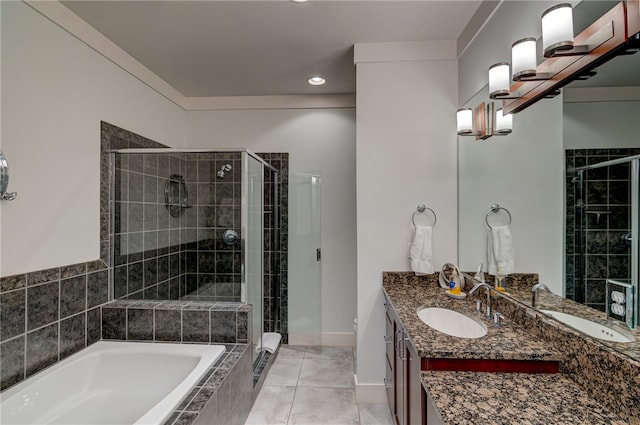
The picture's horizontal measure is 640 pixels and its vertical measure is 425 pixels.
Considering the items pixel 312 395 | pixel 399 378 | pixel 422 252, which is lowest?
pixel 312 395

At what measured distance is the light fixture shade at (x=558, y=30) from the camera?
112 cm

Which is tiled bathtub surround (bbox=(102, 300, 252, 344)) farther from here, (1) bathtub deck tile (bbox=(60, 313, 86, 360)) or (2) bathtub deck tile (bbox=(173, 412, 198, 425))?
(2) bathtub deck tile (bbox=(173, 412, 198, 425))

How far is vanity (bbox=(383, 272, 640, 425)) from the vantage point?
915 millimetres

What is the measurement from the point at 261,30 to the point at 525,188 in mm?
1951

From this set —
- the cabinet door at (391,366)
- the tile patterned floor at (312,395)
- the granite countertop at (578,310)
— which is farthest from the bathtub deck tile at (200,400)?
the granite countertop at (578,310)

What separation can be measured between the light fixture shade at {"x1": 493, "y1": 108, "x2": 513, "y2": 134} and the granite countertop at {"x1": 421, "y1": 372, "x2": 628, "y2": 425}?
122cm

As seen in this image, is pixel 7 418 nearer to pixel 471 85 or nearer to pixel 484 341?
pixel 484 341

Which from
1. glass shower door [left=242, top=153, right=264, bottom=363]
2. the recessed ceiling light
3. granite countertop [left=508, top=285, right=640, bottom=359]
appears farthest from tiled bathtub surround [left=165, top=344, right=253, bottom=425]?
the recessed ceiling light

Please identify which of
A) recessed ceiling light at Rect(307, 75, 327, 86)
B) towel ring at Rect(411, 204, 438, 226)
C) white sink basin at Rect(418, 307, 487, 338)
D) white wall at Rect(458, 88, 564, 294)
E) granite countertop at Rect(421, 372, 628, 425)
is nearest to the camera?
granite countertop at Rect(421, 372, 628, 425)

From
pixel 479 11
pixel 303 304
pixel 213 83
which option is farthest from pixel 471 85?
pixel 303 304

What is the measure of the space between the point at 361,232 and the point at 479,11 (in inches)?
64.8

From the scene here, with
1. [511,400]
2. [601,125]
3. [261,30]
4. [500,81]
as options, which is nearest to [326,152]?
[261,30]

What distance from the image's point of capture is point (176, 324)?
2236 millimetres

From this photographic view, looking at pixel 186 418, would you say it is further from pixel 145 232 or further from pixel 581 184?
pixel 581 184
